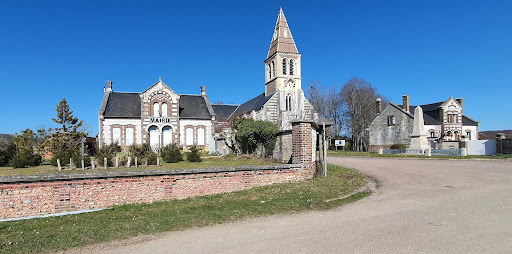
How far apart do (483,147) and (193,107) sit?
30536 millimetres

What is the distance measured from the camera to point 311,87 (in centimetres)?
5241

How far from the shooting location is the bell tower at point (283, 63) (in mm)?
38875

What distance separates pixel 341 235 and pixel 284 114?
32415 mm

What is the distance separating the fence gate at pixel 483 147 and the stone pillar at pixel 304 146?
87.6 ft

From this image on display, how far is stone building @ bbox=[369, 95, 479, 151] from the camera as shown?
39.3m

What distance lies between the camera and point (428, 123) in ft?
136

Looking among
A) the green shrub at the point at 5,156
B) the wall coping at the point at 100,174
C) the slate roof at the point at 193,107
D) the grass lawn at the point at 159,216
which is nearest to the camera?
the grass lawn at the point at 159,216

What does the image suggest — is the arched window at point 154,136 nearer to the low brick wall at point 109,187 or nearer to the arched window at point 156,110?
the arched window at point 156,110

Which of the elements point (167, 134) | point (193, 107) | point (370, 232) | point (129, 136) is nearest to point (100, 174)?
point (370, 232)

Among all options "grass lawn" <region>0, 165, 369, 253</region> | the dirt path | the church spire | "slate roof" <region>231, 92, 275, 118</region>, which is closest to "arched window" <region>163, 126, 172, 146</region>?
"slate roof" <region>231, 92, 275, 118</region>

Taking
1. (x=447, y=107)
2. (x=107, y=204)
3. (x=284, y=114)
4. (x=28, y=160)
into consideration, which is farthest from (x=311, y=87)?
(x=107, y=204)

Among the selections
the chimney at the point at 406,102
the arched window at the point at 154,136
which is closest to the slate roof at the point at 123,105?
the arched window at the point at 154,136

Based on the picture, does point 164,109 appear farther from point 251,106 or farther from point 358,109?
point 358,109

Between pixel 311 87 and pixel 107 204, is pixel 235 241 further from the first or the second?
pixel 311 87
